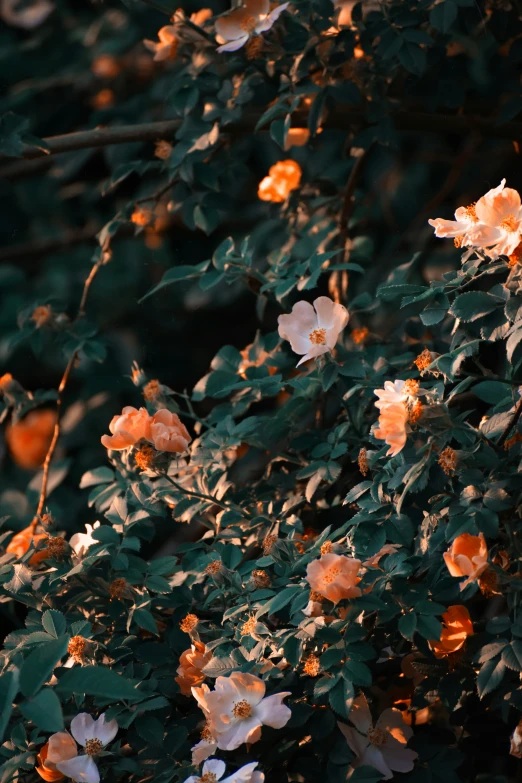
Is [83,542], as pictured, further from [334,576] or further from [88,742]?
[334,576]

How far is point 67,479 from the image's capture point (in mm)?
1821

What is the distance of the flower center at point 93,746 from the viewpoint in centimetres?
86

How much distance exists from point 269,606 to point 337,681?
0.32 feet

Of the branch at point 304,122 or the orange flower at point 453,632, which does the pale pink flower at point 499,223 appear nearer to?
the orange flower at point 453,632

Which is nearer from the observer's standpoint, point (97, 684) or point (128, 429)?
point (97, 684)

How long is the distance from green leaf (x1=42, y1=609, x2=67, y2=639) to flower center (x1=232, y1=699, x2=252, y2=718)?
19 cm

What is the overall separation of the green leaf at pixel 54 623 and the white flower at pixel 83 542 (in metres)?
0.15

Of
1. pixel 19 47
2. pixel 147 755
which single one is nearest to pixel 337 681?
pixel 147 755

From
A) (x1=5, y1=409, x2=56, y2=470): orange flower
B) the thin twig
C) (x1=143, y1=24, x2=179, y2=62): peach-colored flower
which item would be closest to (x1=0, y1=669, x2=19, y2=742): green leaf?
the thin twig

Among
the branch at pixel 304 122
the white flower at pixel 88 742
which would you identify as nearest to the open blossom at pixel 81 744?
the white flower at pixel 88 742

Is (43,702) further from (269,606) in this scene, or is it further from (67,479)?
(67,479)

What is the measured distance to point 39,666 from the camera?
0.65 meters

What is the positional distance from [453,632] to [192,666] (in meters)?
0.27

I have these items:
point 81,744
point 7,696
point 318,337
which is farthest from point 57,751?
point 318,337
